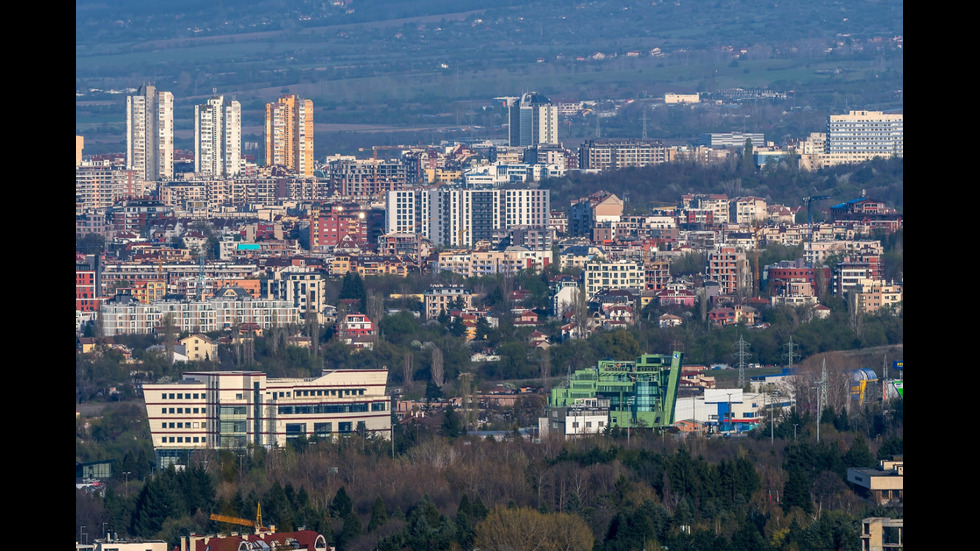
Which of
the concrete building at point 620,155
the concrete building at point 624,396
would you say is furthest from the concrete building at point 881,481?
the concrete building at point 620,155

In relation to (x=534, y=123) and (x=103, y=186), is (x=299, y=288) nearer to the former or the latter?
(x=103, y=186)

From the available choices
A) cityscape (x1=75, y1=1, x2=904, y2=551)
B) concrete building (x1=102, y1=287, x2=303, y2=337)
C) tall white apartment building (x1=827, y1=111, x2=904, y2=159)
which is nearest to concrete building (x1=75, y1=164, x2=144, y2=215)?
cityscape (x1=75, y1=1, x2=904, y2=551)

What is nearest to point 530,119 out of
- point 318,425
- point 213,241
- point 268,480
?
point 213,241

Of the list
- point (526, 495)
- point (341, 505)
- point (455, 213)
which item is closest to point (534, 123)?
point (455, 213)

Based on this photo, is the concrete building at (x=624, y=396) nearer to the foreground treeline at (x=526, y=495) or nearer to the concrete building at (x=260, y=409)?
the concrete building at (x=260, y=409)

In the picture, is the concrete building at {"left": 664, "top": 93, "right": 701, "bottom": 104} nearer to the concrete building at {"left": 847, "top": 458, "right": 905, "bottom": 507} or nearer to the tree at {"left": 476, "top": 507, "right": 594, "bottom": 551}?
the concrete building at {"left": 847, "top": 458, "right": 905, "bottom": 507}

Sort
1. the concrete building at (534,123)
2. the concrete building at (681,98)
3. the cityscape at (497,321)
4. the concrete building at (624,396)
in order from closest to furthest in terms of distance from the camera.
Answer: the cityscape at (497,321) < the concrete building at (624,396) < the concrete building at (534,123) < the concrete building at (681,98)
